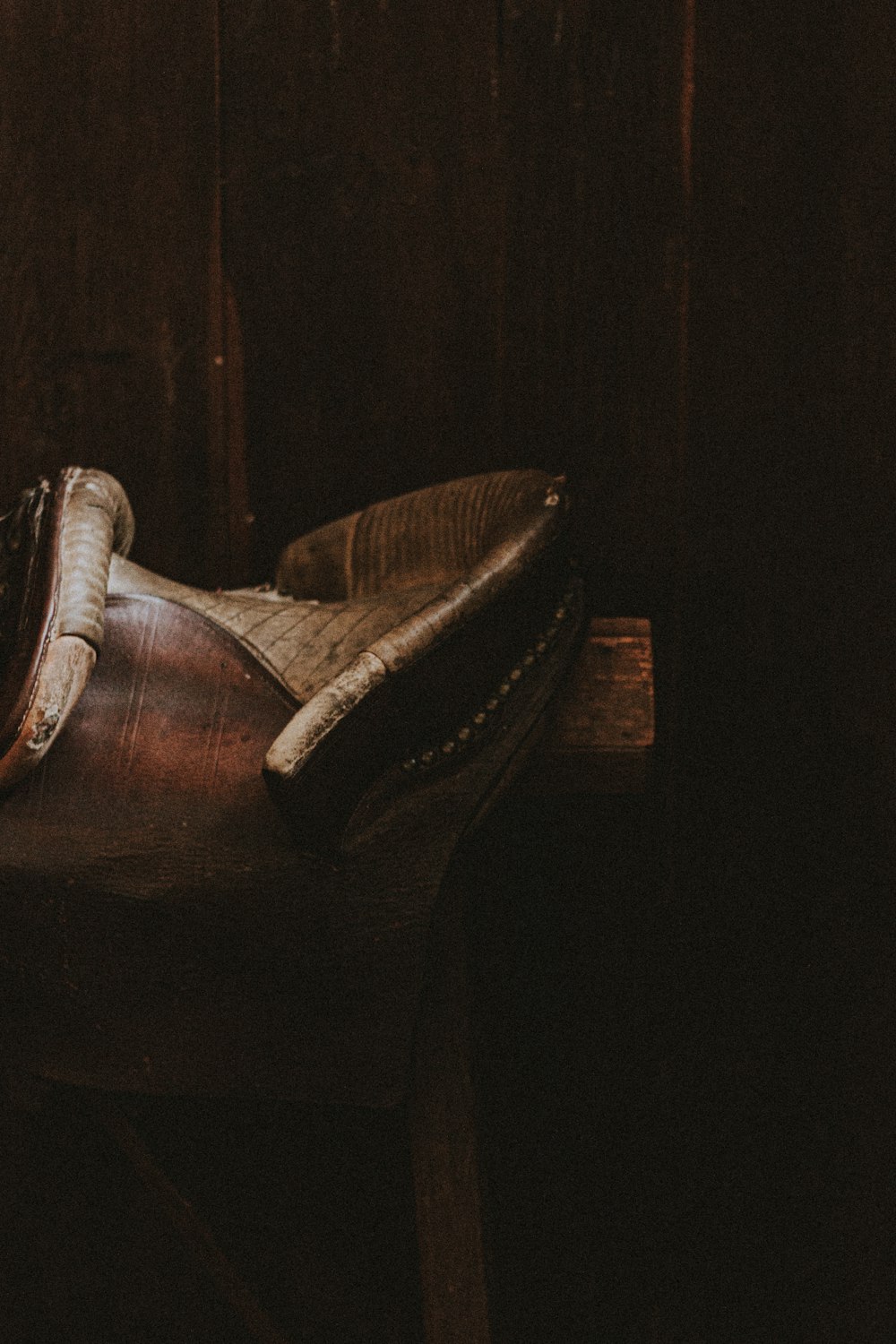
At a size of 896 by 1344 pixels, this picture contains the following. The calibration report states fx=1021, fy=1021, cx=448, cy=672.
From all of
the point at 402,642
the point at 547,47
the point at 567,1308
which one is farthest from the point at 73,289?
the point at 567,1308

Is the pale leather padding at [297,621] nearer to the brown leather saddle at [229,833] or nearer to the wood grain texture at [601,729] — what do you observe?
the brown leather saddle at [229,833]

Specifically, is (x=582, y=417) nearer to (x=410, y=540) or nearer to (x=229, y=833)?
(x=410, y=540)

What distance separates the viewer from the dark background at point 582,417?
0.97m

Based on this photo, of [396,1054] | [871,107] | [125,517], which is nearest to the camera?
[396,1054]

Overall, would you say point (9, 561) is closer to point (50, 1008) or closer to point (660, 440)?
point (50, 1008)

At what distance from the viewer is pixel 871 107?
90 centimetres

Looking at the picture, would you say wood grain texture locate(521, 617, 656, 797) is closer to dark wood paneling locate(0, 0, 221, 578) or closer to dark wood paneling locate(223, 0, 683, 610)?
dark wood paneling locate(223, 0, 683, 610)

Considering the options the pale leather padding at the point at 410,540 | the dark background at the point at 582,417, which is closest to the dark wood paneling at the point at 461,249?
the dark background at the point at 582,417

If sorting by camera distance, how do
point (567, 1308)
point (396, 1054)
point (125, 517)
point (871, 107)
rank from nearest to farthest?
point (396, 1054), point (125, 517), point (871, 107), point (567, 1308)

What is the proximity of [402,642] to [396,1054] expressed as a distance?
0.24 metres

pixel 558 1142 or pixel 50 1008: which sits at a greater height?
pixel 50 1008

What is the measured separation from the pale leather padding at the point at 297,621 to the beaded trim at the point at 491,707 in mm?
74

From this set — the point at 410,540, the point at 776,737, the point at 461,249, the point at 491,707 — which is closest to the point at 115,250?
the point at 461,249

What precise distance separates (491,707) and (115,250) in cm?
70
